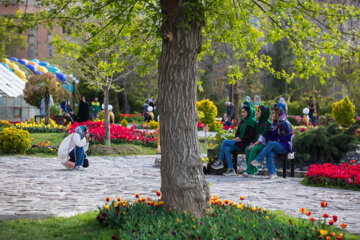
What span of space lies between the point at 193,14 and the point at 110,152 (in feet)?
33.2

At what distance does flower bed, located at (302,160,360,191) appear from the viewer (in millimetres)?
7738

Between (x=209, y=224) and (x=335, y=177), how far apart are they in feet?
14.0

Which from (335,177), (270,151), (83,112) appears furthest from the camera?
(83,112)

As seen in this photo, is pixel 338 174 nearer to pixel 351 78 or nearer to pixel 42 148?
pixel 42 148

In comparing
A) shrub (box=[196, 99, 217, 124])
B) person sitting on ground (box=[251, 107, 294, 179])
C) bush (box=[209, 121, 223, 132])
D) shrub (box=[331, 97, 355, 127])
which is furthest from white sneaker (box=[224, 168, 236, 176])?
shrub (box=[331, 97, 355, 127])

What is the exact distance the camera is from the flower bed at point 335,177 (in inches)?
305

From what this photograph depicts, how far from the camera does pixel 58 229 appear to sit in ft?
16.1

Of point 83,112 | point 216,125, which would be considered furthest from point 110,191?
point 83,112

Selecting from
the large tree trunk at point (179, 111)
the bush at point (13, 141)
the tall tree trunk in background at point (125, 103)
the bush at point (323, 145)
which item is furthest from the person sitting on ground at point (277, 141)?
the tall tree trunk in background at point (125, 103)

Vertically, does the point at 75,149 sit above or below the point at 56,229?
above

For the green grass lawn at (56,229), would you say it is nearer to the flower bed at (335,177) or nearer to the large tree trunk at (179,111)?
the large tree trunk at (179,111)

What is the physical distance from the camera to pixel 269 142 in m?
9.07

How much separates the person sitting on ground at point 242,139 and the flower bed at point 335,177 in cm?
158

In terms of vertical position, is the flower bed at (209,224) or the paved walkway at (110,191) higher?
the flower bed at (209,224)
